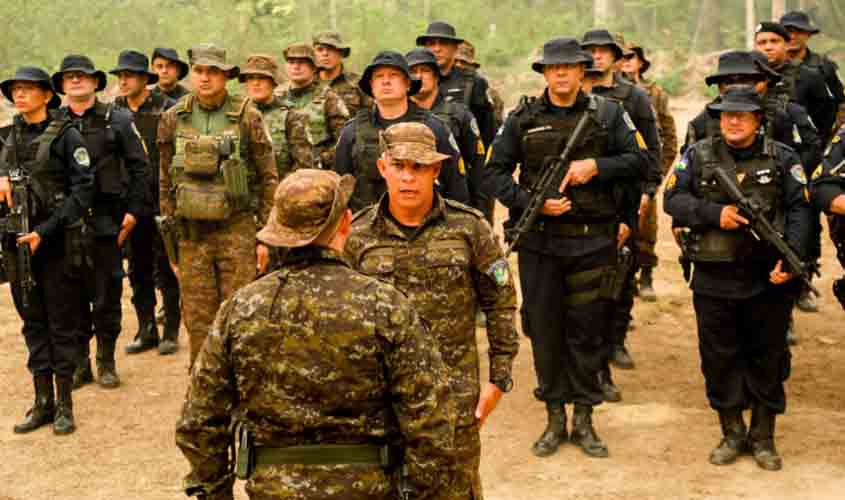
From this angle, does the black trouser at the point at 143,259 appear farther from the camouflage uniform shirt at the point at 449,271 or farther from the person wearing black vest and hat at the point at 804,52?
the person wearing black vest and hat at the point at 804,52

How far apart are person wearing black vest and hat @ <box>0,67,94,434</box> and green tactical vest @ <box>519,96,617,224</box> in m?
3.02

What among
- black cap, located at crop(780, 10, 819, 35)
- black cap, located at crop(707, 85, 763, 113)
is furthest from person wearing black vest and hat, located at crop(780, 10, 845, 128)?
black cap, located at crop(707, 85, 763, 113)

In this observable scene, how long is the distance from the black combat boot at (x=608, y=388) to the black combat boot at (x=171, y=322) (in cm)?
368

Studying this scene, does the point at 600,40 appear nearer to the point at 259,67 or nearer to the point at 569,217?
the point at 569,217

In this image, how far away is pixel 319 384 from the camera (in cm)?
323

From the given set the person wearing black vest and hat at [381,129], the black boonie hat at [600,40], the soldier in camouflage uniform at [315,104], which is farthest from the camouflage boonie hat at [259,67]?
the black boonie hat at [600,40]

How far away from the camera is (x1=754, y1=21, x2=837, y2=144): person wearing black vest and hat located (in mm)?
8273

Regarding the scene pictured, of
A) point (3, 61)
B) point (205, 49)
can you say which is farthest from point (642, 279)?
point (3, 61)

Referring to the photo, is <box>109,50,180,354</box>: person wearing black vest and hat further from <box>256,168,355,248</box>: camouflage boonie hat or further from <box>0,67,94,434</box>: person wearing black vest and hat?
<box>256,168,355,248</box>: camouflage boonie hat

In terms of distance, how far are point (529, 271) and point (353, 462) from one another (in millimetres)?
3419

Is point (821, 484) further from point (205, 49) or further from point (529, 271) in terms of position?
point (205, 49)

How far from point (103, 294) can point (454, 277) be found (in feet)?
14.7

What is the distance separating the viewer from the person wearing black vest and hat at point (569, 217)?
636 centimetres

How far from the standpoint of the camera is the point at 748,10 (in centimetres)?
2919
